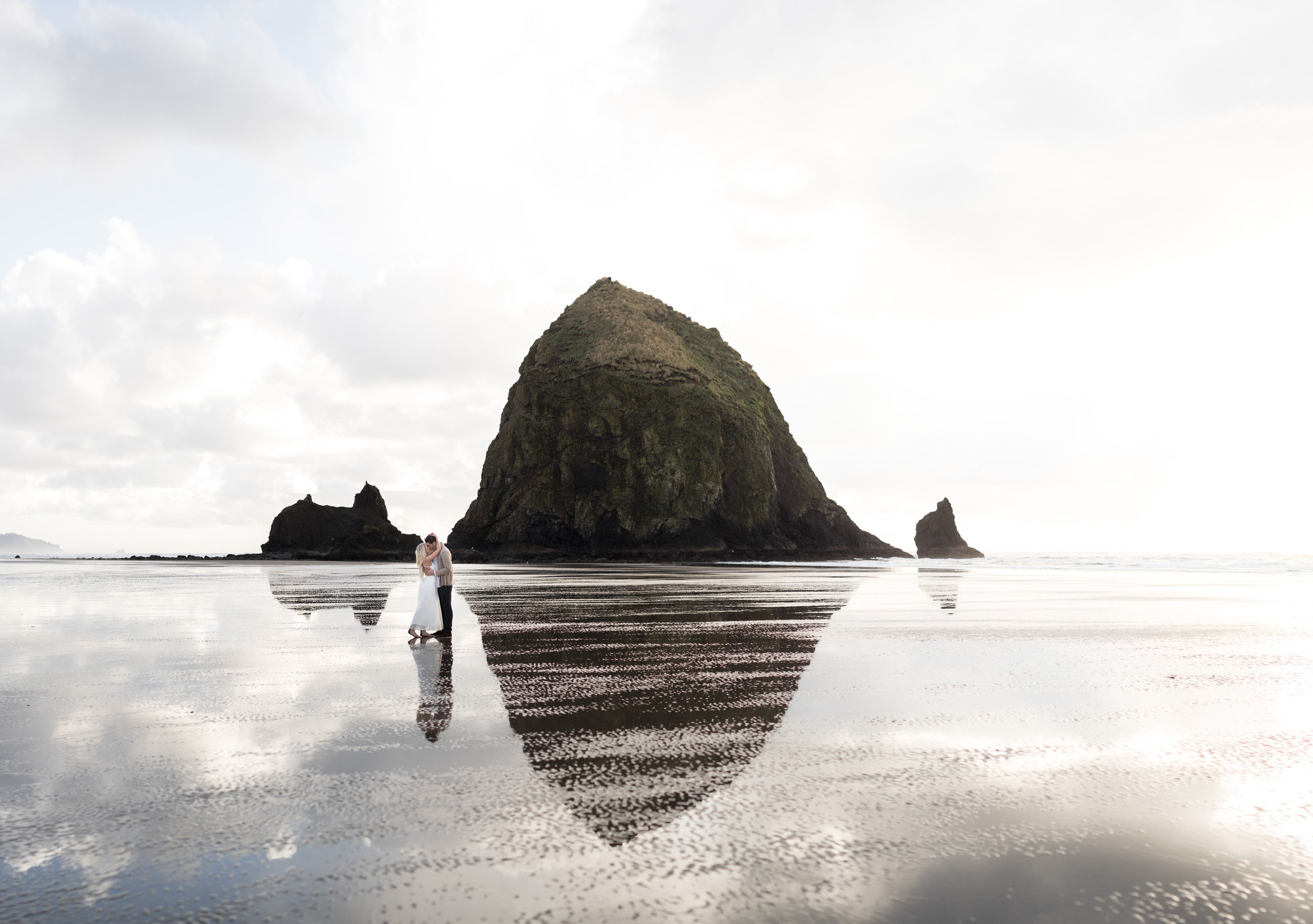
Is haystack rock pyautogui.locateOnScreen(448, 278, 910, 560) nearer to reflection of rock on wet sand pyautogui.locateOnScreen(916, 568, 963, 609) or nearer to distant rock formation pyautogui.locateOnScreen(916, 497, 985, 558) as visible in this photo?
distant rock formation pyautogui.locateOnScreen(916, 497, 985, 558)

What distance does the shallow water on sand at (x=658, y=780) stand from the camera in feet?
12.8

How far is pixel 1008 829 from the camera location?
15.7 ft

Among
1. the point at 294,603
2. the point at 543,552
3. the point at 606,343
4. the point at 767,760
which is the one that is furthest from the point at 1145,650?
the point at 606,343

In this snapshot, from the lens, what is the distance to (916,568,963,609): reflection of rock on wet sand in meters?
23.9

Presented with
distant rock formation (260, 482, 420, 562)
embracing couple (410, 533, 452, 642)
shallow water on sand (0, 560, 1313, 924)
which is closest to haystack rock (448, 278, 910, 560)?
distant rock formation (260, 482, 420, 562)

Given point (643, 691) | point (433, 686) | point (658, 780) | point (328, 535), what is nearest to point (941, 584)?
point (643, 691)

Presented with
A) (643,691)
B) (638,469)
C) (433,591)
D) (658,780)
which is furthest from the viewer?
(638,469)

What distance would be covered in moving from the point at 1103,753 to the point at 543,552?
91.2 m

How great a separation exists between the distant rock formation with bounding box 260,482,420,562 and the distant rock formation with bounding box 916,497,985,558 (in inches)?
3309

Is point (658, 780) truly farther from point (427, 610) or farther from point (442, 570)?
point (442, 570)

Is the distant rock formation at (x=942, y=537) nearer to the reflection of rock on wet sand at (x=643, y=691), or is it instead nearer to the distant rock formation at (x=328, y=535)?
the distant rock formation at (x=328, y=535)

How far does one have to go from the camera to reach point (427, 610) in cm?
1488

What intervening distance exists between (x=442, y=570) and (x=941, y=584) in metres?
26.2

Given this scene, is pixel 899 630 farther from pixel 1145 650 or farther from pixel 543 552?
pixel 543 552
